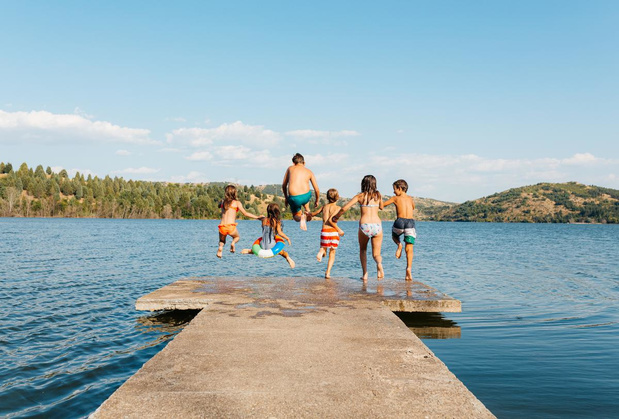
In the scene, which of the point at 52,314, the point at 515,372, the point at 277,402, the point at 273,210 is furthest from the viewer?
the point at 52,314

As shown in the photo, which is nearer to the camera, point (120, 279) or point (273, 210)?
point (273, 210)

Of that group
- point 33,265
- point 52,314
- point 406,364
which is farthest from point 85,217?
point 406,364

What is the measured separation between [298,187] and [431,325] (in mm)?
5391

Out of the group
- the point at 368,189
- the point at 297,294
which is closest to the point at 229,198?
the point at 297,294

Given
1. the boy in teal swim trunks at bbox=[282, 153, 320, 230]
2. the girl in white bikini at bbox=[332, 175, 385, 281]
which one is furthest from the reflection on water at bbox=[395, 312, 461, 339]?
the boy in teal swim trunks at bbox=[282, 153, 320, 230]

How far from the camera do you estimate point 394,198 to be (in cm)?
→ 1305

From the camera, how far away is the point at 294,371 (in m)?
5.22

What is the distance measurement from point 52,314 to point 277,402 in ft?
40.6

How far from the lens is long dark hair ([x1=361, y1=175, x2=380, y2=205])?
11891 millimetres

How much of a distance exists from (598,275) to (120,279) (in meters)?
29.5

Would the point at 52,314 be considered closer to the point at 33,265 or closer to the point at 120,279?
the point at 120,279

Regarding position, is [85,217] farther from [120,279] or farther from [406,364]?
[406,364]

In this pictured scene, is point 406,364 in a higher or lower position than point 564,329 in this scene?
higher

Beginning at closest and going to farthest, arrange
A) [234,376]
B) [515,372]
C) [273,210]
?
1. [234,376]
2. [515,372]
3. [273,210]
